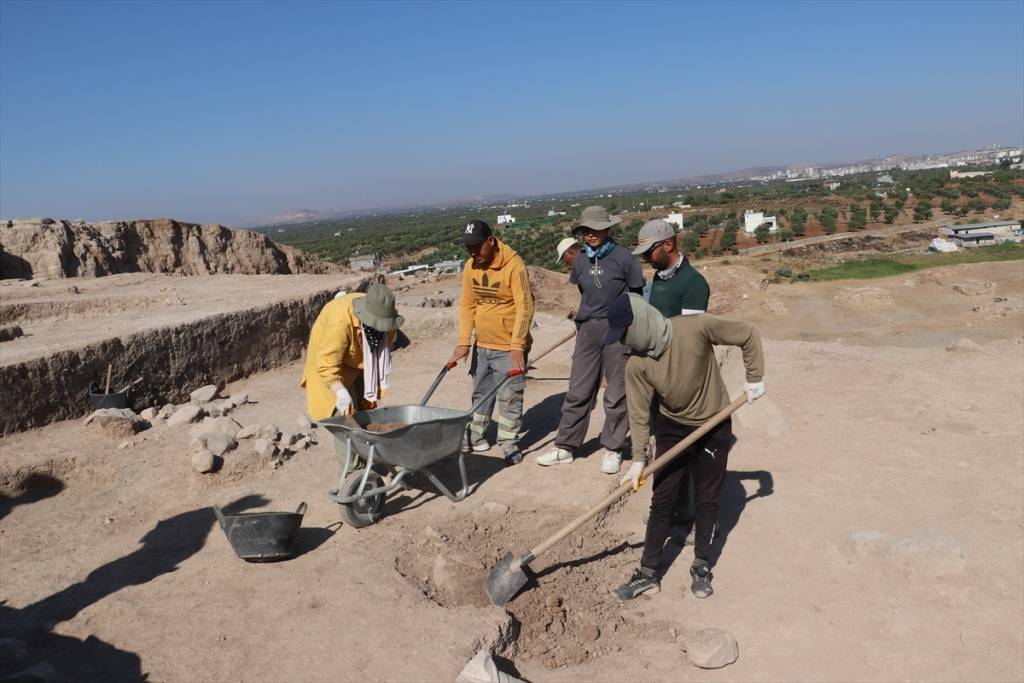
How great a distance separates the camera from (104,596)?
3.78 meters

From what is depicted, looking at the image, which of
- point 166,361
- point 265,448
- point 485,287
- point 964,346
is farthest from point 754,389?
point 166,361

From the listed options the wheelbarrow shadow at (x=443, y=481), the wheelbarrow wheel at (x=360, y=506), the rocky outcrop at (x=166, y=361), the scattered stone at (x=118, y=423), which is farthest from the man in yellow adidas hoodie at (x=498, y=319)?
the rocky outcrop at (x=166, y=361)

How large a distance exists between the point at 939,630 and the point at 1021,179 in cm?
6006

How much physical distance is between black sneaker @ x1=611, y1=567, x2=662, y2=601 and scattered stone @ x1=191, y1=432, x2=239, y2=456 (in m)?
3.26

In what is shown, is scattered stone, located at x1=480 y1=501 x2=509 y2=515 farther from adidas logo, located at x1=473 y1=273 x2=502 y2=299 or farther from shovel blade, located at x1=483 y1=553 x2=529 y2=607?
adidas logo, located at x1=473 y1=273 x2=502 y2=299

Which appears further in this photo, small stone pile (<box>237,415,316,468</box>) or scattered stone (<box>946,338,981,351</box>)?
scattered stone (<box>946,338,981,351</box>)

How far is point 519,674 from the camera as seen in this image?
10.6ft

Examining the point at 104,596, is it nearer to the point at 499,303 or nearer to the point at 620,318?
the point at 499,303

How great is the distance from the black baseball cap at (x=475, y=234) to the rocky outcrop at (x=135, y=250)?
1001cm

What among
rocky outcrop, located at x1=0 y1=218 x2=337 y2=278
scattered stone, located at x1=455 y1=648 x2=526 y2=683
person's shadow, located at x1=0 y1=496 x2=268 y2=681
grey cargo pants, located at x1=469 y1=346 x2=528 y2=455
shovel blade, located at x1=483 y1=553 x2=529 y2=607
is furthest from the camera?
rocky outcrop, located at x1=0 y1=218 x2=337 y2=278

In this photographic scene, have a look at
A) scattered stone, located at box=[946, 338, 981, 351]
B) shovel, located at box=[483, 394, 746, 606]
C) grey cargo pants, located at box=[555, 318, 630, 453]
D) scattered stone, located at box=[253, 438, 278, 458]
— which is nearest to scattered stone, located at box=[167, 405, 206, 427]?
scattered stone, located at box=[253, 438, 278, 458]

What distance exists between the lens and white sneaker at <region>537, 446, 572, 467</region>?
16.3ft

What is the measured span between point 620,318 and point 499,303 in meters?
1.91

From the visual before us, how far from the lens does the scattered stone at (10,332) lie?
293 inches
